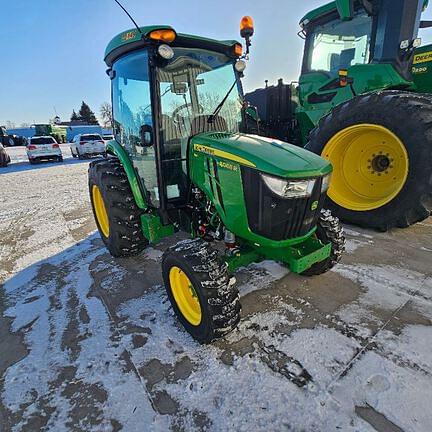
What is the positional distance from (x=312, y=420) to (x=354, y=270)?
5.85 feet

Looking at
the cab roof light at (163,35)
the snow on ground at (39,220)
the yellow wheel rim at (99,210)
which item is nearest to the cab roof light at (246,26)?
the cab roof light at (163,35)

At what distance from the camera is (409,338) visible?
211cm

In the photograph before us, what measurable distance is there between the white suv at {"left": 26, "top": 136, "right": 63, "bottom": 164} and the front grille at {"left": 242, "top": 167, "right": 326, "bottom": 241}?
16.6 m

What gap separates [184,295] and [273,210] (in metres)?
0.99

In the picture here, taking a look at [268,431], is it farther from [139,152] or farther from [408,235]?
[408,235]

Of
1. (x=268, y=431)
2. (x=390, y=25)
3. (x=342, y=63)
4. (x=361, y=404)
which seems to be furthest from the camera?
(x=342, y=63)

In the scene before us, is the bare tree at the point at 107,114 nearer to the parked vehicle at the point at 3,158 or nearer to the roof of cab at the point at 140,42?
the roof of cab at the point at 140,42

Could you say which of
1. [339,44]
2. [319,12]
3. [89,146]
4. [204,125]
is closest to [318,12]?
[319,12]

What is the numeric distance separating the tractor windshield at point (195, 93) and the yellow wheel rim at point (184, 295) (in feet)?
3.93

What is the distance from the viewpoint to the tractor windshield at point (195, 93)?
8.77ft

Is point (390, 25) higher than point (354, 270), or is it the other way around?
point (390, 25)

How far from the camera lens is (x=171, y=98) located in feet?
8.84

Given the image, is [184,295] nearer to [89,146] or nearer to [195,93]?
[195,93]

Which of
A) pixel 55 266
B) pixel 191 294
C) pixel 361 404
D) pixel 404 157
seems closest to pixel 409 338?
pixel 361 404
